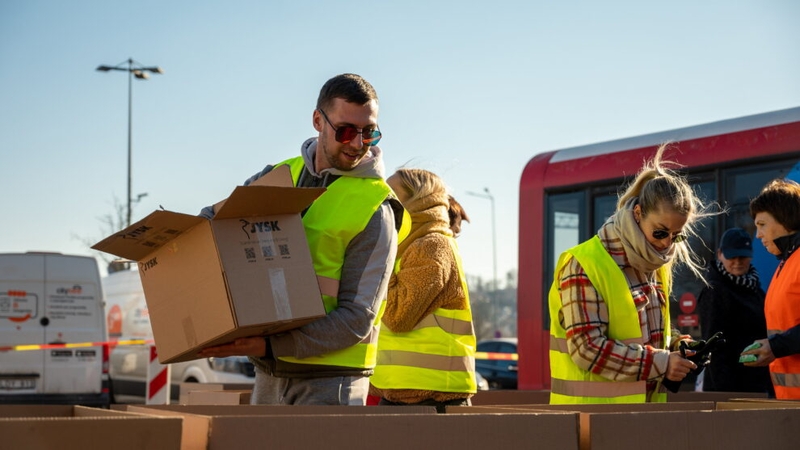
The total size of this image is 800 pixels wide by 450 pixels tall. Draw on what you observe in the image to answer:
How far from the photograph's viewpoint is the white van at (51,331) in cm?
1457

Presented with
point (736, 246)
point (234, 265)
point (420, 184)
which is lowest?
point (234, 265)

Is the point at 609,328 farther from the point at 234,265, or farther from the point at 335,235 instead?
the point at 234,265

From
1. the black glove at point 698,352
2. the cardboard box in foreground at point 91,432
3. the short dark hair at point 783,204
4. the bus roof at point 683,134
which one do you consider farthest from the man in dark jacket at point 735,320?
the cardboard box in foreground at point 91,432

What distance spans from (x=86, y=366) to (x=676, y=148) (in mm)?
8763

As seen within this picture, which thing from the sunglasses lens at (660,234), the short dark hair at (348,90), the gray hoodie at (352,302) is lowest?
the gray hoodie at (352,302)

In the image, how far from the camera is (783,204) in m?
5.24

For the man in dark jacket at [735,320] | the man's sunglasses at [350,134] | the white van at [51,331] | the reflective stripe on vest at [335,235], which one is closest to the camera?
the reflective stripe on vest at [335,235]

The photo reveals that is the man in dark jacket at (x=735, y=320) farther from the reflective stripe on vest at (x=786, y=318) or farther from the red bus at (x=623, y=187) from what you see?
the reflective stripe on vest at (x=786, y=318)

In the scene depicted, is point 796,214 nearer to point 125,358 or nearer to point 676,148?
point 676,148

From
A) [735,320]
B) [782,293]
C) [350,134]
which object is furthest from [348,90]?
[735,320]

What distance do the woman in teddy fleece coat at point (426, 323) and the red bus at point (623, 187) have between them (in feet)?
12.2

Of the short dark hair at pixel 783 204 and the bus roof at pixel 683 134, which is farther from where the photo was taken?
the bus roof at pixel 683 134

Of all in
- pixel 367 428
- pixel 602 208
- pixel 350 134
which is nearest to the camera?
pixel 367 428

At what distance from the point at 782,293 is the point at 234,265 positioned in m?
2.84
